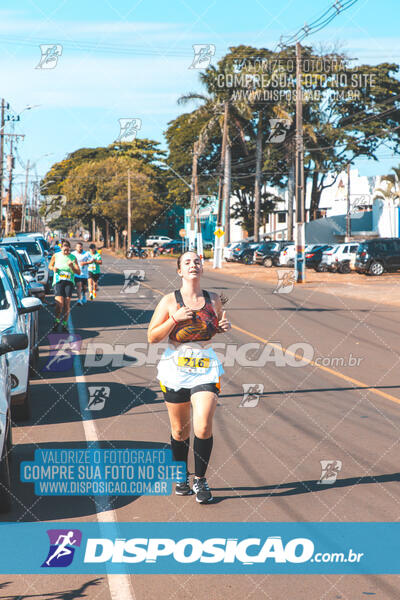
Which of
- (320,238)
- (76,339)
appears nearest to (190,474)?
(76,339)

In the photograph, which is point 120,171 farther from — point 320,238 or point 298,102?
point 298,102

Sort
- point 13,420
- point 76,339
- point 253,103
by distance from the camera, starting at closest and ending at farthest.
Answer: point 13,420, point 76,339, point 253,103

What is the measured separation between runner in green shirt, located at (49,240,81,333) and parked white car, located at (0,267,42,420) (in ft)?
21.1

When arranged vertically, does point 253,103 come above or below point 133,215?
above

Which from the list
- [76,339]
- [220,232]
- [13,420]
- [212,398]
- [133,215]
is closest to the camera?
[212,398]

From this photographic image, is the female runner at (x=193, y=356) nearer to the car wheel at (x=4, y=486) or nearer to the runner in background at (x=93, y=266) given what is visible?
the car wheel at (x=4, y=486)

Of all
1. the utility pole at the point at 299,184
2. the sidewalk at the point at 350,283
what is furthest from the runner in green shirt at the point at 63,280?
the utility pole at the point at 299,184

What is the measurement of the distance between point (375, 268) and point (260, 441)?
33438 mm

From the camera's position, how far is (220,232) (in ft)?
162

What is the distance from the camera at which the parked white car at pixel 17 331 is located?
8.61 metres

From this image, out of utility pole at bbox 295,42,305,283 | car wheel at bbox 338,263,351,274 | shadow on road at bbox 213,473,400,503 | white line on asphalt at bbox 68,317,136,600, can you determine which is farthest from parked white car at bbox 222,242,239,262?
shadow on road at bbox 213,473,400,503

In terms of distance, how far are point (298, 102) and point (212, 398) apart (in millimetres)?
30889

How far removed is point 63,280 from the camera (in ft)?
55.3

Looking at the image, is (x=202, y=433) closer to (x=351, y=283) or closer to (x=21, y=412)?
(x=21, y=412)
